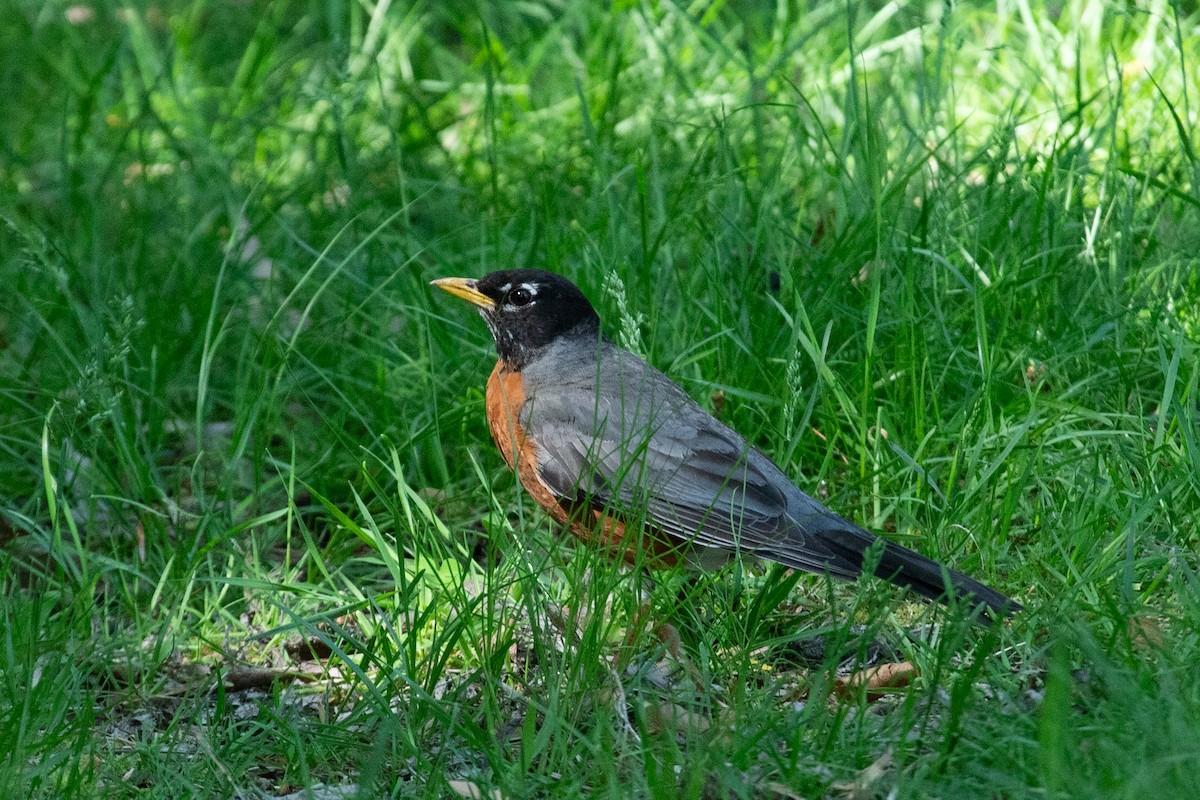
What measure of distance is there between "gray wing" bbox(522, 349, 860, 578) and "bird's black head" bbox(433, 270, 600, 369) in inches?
9.8

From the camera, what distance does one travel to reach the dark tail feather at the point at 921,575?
10.1 ft

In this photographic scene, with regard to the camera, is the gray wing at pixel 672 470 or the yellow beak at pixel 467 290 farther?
the yellow beak at pixel 467 290

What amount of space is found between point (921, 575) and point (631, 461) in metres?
0.71

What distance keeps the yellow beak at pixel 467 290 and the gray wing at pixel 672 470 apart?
1.27 feet

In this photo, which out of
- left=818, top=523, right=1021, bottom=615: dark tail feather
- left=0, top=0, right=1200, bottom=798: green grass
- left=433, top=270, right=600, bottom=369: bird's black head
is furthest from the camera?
left=433, top=270, right=600, bottom=369: bird's black head

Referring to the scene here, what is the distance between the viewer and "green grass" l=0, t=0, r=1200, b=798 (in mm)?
2820

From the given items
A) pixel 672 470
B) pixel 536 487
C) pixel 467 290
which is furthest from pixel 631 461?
pixel 467 290

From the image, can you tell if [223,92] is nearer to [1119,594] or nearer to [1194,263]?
[1194,263]

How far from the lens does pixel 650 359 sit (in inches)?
167

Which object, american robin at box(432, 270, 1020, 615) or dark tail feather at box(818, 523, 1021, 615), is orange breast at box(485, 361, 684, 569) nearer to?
american robin at box(432, 270, 1020, 615)

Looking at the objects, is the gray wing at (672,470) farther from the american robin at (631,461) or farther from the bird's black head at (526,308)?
the bird's black head at (526,308)

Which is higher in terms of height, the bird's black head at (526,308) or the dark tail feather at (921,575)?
the bird's black head at (526,308)

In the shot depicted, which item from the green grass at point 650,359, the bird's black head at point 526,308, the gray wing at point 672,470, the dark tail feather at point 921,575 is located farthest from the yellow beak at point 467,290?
the dark tail feather at point 921,575

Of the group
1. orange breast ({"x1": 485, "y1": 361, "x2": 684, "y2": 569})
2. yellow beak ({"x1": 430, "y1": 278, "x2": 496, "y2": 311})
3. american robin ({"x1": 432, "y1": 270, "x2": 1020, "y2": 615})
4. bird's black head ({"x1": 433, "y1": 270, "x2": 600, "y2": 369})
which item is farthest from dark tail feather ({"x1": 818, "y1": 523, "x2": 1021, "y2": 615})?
yellow beak ({"x1": 430, "y1": 278, "x2": 496, "y2": 311})
